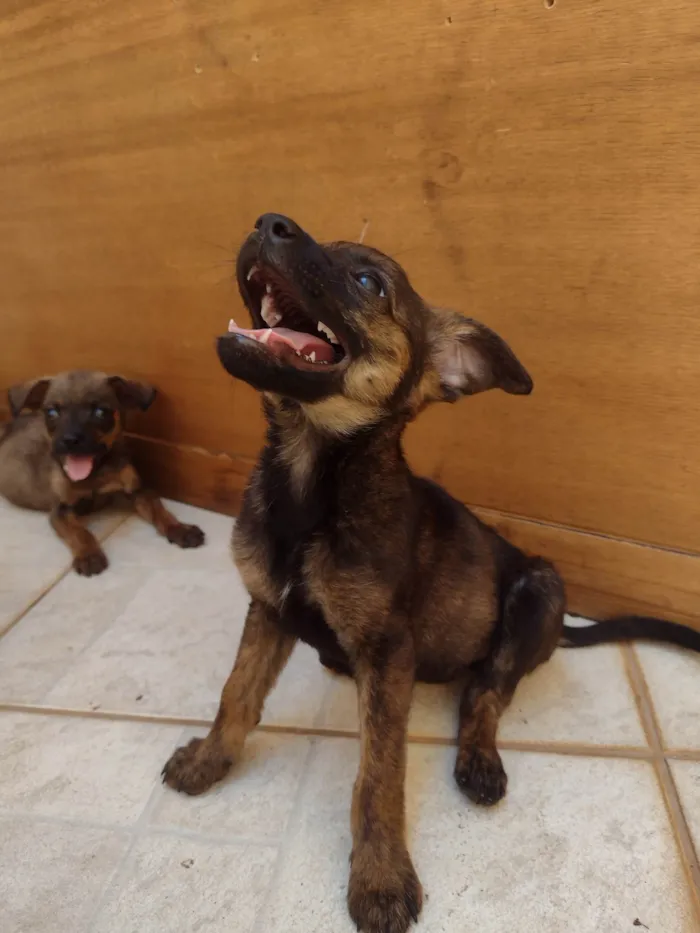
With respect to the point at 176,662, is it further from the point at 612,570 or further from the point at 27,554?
the point at 612,570

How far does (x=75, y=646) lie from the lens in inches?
84.0

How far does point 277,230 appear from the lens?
4.08 feet

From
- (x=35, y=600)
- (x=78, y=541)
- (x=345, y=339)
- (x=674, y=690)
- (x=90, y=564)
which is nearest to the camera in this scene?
(x=345, y=339)

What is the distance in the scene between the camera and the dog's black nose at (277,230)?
4.05ft

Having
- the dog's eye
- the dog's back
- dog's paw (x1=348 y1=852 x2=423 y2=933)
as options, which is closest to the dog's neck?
the dog's eye

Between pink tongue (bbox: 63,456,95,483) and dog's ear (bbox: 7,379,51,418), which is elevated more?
dog's ear (bbox: 7,379,51,418)

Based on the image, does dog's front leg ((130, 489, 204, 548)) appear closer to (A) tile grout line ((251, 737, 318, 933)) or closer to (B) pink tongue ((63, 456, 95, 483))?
(B) pink tongue ((63, 456, 95, 483))

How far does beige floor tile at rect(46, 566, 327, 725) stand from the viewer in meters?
1.91

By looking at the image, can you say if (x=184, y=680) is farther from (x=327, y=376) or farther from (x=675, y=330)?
(x=675, y=330)

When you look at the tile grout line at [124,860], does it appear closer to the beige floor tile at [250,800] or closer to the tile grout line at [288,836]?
the beige floor tile at [250,800]

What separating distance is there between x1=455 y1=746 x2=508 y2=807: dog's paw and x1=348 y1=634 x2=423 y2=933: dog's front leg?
0.77ft

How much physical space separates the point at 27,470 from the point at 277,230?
2.30 m

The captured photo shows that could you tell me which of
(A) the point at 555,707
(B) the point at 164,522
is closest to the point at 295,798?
(A) the point at 555,707

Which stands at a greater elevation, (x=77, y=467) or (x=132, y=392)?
(x=132, y=392)
